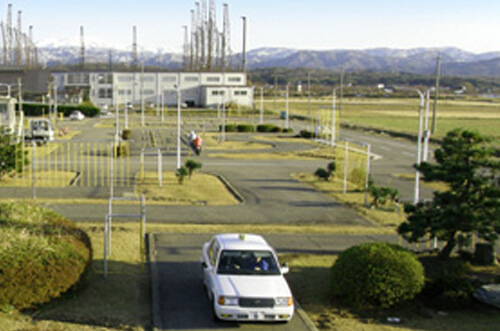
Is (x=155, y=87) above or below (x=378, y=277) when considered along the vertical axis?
above

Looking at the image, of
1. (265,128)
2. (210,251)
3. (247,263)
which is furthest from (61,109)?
(247,263)

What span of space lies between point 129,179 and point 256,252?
1668cm

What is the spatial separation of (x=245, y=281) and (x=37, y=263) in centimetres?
352

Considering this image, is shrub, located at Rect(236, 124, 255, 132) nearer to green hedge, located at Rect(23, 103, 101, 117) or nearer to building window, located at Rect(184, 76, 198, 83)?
green hedge, located at Rect(23, 103, 101, 117)

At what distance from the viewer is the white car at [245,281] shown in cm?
956

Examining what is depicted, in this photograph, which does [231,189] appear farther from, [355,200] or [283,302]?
[283,302]

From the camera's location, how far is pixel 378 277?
10.7 meters

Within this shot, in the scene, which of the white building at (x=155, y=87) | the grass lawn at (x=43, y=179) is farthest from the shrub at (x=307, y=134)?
the white building at (x=155, y=87)

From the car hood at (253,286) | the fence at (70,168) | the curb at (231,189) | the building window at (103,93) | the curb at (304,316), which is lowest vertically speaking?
the curb at (231,189)

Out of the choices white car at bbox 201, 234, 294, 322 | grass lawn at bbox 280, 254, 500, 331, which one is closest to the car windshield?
white car at bbox 201, 234, 294, 322

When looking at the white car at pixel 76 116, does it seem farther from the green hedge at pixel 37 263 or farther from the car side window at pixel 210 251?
the car side window at pixel 210 251

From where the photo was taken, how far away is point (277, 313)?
31.6 ft

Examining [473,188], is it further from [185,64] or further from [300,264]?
[185,64]

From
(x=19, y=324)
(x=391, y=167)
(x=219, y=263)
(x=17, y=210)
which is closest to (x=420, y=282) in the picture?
(x=219, y=263)
